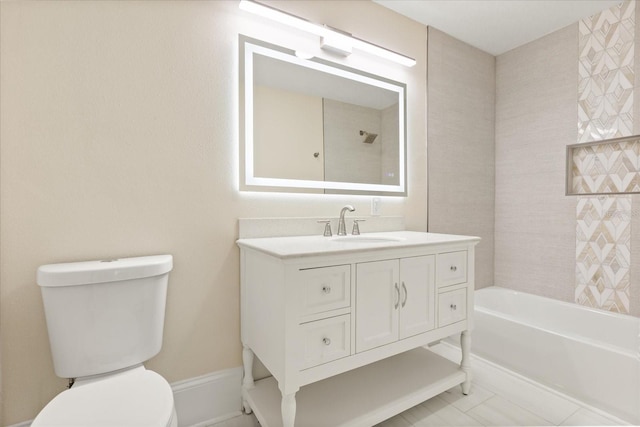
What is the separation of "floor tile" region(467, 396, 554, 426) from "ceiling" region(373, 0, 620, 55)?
2.31 m

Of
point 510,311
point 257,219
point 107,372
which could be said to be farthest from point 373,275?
point 510,311

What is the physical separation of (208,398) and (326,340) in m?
0.71

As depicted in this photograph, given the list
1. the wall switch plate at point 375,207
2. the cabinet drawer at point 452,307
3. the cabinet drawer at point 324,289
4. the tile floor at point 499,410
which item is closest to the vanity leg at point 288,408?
the cabinet drawer at point 324,289

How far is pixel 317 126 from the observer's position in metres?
1.71

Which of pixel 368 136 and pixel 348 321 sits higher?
pixel 368 136

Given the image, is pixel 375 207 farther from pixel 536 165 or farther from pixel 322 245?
pixel 536 165

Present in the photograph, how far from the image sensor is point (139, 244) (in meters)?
1.28

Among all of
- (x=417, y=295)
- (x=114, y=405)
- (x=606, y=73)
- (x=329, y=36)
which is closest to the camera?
(x=114, y=405)

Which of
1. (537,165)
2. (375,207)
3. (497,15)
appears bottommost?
(375,207)

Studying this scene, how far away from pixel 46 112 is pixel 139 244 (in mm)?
587

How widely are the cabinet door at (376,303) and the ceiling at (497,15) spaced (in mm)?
1685

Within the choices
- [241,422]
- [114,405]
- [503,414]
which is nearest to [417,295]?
[503,414]

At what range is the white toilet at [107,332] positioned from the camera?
89 centimetres

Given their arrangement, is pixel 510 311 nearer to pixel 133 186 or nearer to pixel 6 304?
pixel 133 186
